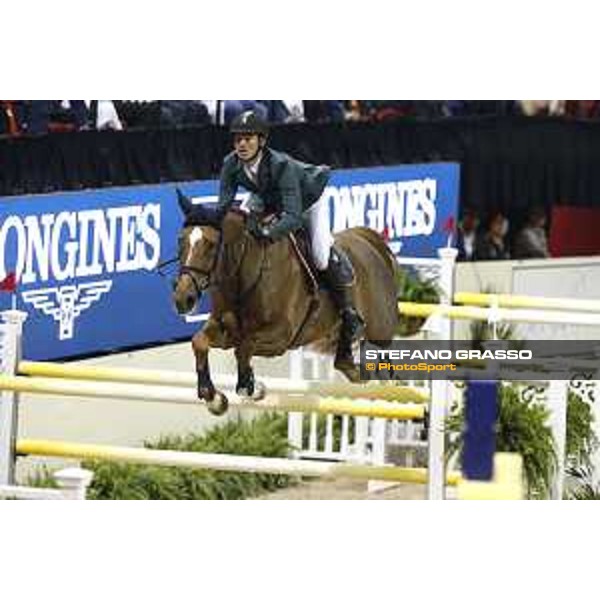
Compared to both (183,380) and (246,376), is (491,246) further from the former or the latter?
(183,380)

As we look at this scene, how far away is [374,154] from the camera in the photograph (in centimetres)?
662

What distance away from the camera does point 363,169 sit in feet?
21.7

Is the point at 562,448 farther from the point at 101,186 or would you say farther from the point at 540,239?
the point at 101,186

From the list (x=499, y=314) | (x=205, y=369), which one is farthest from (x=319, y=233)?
(x=499, y=314)

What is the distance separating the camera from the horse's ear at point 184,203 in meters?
6.26

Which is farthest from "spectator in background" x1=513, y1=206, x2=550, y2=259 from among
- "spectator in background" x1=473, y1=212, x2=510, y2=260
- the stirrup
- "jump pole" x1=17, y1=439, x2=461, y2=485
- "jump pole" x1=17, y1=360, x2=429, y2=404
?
"jump pole" x1=17, y1=439, x2=461, y2=485

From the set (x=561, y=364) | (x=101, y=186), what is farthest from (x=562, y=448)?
(x=101, y=186)

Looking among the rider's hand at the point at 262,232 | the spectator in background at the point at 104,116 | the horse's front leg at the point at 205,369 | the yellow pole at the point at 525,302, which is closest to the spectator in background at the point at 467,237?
the yellow pole at the point at 525,302

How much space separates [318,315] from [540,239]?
0.73 meters

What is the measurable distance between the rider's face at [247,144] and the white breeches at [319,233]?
23 centimetres

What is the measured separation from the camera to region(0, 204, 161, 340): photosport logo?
250 inches

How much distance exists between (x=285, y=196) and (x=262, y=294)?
0.28 metres

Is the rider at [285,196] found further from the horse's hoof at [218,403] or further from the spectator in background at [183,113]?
the horse's hoof at [218,403]

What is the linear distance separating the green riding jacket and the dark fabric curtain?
0.23ft
